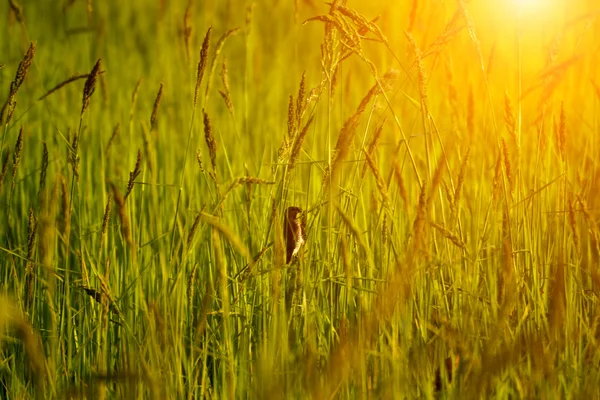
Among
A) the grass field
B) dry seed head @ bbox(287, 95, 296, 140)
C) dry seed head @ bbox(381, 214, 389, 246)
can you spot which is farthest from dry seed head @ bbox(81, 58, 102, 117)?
dry seed head @ bbox(381, 214, 389, 246)

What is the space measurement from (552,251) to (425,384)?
29.9 inches

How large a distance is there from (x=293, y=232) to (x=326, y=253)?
0.29 m

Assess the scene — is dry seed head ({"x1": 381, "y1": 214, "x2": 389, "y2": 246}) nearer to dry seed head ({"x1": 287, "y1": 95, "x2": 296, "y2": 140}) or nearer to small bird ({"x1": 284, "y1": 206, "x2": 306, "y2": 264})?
small bird ({"x1": 284, "y1": 206, "x2": 306, "y2": 264})

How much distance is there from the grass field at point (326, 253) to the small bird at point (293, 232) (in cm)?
1

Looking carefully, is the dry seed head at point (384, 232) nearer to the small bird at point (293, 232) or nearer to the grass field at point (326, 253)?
the grass field at point (326, 253)

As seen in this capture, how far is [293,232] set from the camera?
165cm

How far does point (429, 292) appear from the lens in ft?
6.06

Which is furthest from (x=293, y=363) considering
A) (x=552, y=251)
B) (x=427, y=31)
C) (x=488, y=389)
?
(x=427, y=31)

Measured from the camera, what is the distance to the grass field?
4.59ft

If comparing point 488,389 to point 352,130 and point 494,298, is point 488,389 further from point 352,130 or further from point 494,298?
point 352,130

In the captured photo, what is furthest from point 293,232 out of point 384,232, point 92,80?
point 92,80

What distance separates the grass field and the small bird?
12 mm

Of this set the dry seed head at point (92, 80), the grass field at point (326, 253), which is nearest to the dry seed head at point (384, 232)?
the grass field at point (326, 253)

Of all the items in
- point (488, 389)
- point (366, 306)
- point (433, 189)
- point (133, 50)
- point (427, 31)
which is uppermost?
point (133, 50)
